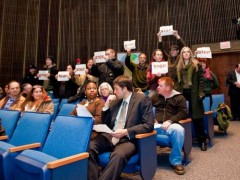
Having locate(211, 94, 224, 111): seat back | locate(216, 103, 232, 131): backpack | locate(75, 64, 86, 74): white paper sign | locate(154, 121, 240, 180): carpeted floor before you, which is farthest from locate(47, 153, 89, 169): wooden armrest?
locate(211, 94, 224, 111): seat back

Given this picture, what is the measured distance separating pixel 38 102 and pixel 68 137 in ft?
5.87

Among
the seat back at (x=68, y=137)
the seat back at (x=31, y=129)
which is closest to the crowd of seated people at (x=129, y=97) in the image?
the seat back at (x=68, y=137)

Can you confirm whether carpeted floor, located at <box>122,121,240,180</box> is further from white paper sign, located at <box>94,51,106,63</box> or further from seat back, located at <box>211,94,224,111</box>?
white paper sign, located at <box>94,51,106,63</box>

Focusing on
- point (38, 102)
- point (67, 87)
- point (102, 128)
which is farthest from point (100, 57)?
point (102, 128)

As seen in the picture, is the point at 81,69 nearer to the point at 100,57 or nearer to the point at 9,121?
the point at 100,57

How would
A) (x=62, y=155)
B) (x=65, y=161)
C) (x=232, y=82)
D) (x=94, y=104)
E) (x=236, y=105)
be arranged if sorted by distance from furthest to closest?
(x=236, y=105) → (x=232, y=82) → (x=94, y=104) → (x=62, y=155) → (x=65, y=161)

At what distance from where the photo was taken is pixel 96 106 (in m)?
3.10

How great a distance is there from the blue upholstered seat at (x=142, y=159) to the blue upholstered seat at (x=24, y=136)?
0.63 meters

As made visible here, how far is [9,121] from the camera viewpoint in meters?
2.76

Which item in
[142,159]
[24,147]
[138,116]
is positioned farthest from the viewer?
[138,116]

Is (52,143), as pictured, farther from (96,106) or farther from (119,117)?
(96,106)

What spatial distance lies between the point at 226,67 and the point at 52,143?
627 cm

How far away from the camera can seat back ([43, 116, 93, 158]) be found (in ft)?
6.31

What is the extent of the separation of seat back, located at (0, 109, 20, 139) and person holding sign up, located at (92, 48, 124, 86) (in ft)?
6.11
